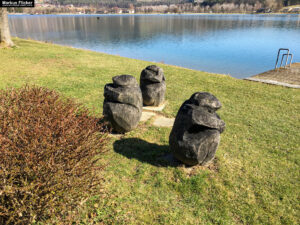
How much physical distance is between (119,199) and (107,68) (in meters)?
12.7

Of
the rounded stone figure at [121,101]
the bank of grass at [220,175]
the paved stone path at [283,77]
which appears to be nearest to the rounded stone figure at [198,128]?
the bank of grass at [220,175]

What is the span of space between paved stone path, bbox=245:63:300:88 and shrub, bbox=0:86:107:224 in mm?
13308

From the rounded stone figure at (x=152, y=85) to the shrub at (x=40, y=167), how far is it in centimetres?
524

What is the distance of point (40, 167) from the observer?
323 centimetres

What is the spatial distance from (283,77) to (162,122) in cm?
1180

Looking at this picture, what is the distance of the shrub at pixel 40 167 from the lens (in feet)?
10.4

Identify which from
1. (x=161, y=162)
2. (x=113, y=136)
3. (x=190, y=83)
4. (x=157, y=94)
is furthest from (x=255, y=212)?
(x=190, y=83)

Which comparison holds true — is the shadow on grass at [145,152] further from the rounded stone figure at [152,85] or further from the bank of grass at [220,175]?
the rounded stone figure at [152,85]

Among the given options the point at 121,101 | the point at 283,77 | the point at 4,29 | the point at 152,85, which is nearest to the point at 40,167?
the point at 121,101

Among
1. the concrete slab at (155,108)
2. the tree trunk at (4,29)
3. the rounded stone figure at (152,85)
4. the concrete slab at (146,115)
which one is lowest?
the concrete slab at (146,115)

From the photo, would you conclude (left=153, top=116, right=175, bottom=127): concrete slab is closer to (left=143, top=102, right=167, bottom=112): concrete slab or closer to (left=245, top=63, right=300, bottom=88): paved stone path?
(left=143, top=102, right=167, bottom=112): concrete slab

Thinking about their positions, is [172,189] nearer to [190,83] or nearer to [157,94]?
[157,94]

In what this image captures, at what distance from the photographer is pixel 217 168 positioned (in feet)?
19.2

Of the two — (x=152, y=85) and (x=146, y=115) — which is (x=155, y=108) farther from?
(x=152, y=85)
